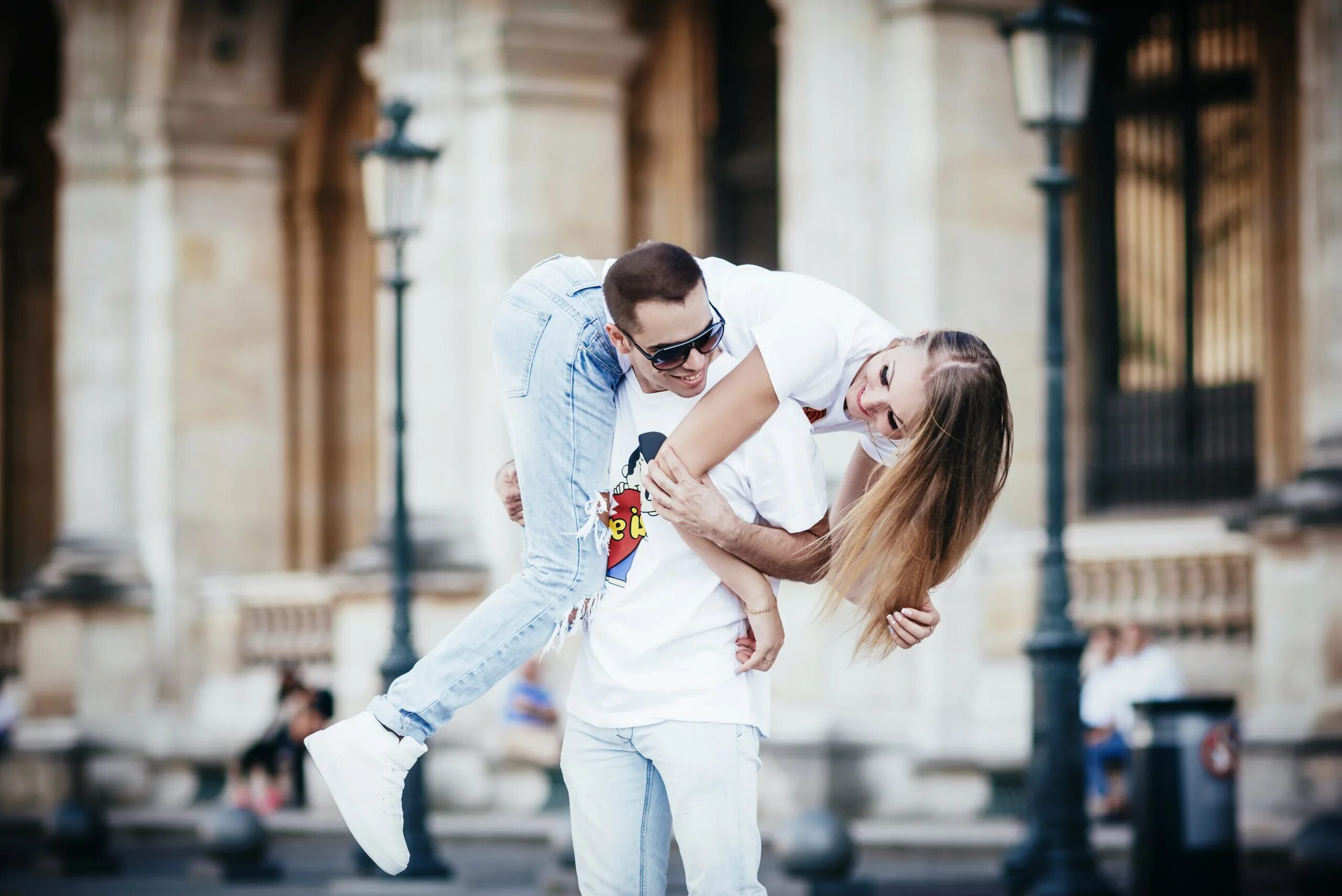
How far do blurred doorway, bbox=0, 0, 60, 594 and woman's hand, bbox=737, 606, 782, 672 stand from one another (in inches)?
971

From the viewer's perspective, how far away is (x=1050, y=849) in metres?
11.7

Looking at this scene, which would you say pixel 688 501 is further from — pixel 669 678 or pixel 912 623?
pixel 912 623

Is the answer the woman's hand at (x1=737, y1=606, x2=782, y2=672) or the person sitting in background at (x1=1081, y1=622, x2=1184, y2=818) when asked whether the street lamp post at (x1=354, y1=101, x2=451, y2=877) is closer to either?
the person sitting in background at (x1=1081, y1=622, x2=1184, y2=818)

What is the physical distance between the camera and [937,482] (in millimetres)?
4297

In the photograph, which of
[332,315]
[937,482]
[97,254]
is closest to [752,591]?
[937,482]

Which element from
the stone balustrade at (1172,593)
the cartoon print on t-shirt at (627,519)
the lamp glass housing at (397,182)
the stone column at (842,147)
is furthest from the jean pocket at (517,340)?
the stone column at (842,147)

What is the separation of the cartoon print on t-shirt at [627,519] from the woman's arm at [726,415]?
0.18 metres

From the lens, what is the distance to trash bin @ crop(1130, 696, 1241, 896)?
416 inches

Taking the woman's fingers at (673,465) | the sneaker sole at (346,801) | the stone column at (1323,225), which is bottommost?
the sneaker sole at (346,801)

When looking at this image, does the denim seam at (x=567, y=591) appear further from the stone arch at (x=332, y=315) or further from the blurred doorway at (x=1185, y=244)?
the stone arch at (x=332, y=315)

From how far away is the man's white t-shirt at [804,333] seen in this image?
442cm

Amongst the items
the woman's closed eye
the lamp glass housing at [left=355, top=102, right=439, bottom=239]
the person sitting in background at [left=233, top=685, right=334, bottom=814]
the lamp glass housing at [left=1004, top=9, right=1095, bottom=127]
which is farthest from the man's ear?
the person sitting in background at [left=233, top=685, right=334, bottom=814]

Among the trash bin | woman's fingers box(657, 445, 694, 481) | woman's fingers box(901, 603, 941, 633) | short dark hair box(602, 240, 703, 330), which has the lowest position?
the trash bin

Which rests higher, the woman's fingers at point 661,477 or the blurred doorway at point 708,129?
the blurred doorway at point 708,129
